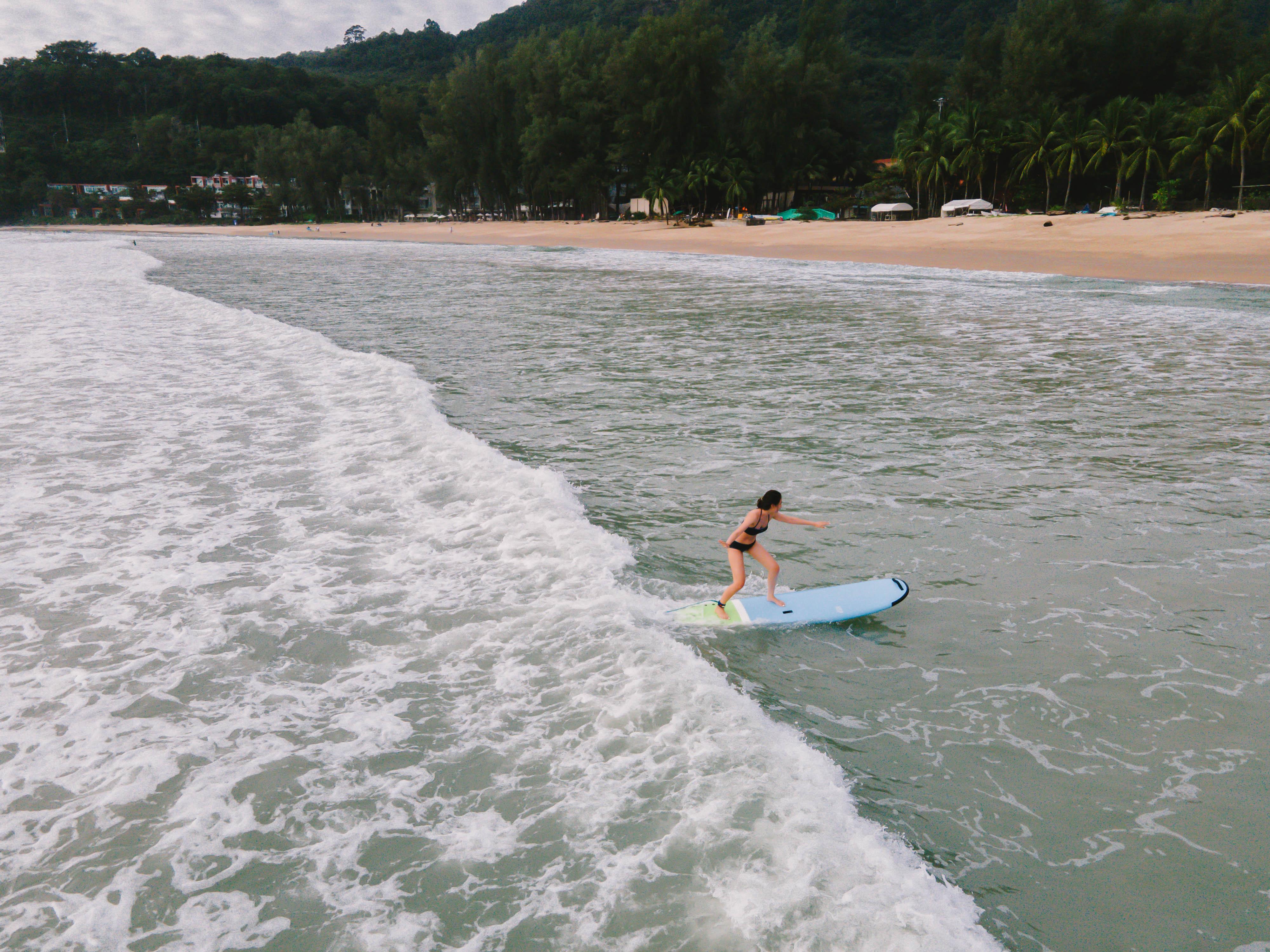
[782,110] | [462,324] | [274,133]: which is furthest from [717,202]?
[274,133]

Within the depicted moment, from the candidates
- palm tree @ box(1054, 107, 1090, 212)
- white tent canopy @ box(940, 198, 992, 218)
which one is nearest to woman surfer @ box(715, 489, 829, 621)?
white tent canopy @ box(940, 198, 992, 218)

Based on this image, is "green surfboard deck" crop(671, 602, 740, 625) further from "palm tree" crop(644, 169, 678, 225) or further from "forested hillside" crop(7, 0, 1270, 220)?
"palm tree" crop(644, 169, 678, 225)

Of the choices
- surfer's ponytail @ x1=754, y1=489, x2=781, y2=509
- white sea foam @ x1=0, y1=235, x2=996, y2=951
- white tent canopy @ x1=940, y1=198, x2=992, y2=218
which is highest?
white tent canopy @ x1=940, y1=198, x2=992, y2=218

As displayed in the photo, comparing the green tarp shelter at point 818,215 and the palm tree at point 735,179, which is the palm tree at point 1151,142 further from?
the palm tree at point 735,179

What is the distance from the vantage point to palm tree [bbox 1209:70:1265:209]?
142 ft

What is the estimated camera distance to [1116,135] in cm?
5053

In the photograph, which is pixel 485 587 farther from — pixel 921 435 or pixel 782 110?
pixel 782 110

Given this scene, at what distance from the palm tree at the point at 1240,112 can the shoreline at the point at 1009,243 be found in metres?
5.30

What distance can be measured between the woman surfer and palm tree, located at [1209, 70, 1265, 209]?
1998 inches

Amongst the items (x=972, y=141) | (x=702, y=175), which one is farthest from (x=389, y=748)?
(x=702, y=175)

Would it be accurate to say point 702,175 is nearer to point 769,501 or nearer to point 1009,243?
point 1009,243

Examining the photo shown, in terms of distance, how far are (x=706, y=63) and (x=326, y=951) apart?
78.7 metres

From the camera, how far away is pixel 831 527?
7500 millimetres

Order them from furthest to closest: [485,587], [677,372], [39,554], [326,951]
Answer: [677,372] → [39,554] → [485,587] → [326,951]
